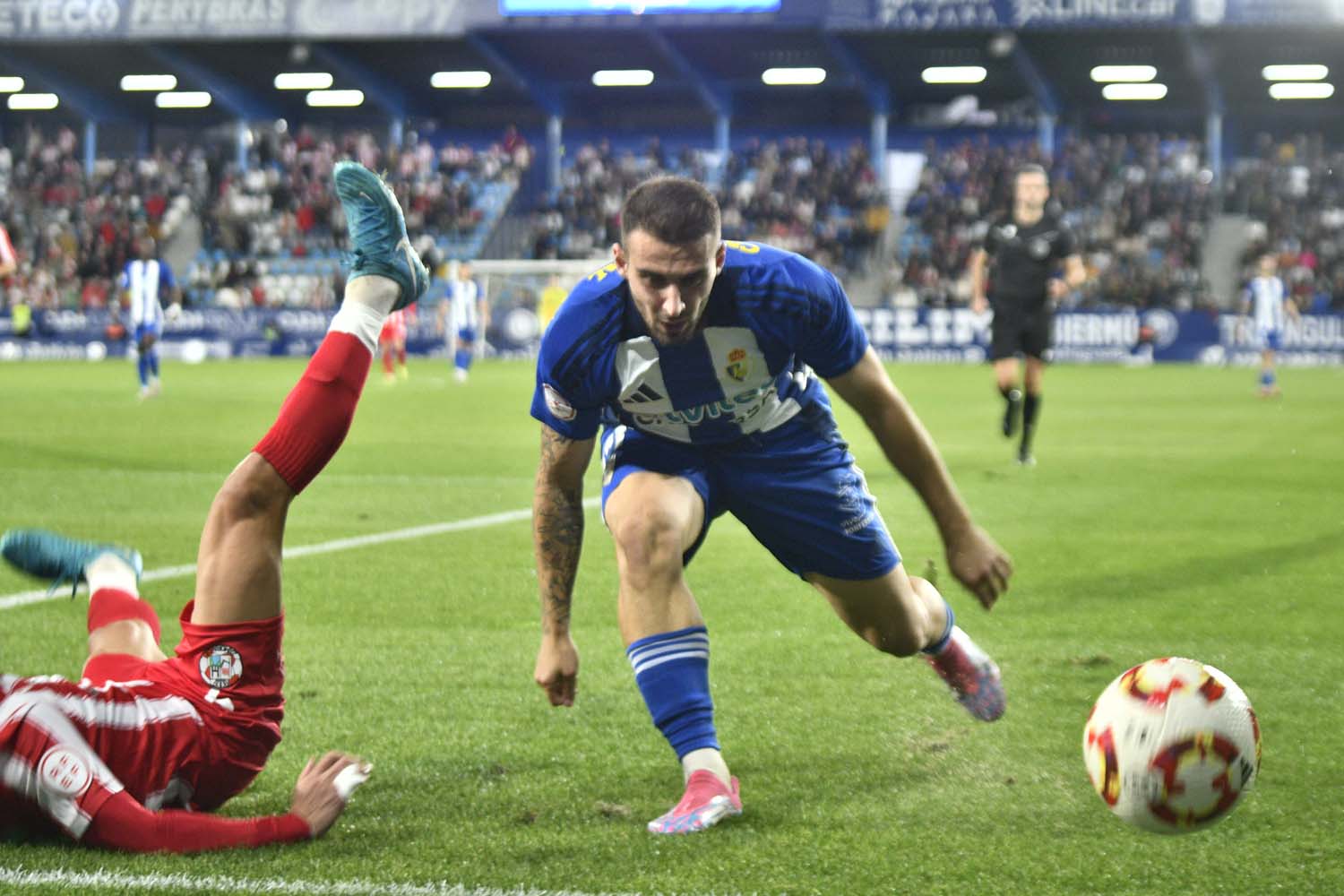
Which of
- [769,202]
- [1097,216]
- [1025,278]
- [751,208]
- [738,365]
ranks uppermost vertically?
[769,202]

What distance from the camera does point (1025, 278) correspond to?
44.1ft

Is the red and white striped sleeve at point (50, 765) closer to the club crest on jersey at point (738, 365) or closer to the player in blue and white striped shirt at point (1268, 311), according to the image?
the club crest on jersey at point (738, 365)

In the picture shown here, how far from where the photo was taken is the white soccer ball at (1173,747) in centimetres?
336

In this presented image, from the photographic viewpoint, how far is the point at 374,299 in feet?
14.2

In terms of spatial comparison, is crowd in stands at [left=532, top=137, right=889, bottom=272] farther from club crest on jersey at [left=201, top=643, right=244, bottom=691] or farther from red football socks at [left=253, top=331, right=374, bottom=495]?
club crest on jersey at [left=201, top=643, right=244, bottom=691]

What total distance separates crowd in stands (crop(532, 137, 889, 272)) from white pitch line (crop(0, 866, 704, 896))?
1321 inches

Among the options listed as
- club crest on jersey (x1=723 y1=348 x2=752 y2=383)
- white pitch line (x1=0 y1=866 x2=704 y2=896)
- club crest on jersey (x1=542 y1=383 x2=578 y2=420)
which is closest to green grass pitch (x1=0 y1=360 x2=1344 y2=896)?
white pitch line (x1=0 y1=866 x2=704 y2=896)

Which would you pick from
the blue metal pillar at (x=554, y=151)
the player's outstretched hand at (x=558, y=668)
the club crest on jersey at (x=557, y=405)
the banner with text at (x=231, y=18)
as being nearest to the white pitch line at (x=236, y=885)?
the player's outstretched hand at (x=558, y=668)

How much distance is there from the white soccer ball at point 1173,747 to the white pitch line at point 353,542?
4.09 metres

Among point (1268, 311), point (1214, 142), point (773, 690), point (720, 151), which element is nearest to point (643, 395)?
point (773, 690)

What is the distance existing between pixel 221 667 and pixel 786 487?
4.93 feet

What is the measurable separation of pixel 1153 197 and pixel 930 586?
110ft

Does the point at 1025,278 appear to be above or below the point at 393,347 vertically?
above

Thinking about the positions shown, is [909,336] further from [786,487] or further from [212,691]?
[212,691]
